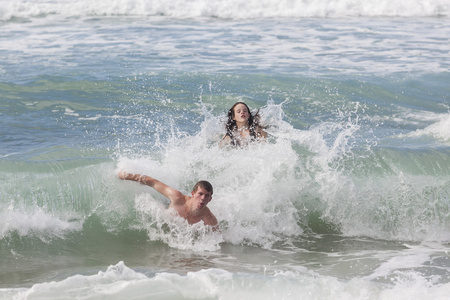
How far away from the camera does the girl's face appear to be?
9.09 metres

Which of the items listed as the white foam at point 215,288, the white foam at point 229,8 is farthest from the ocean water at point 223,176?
the white foam at point 229,8

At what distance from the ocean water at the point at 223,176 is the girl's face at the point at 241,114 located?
13.4 inches

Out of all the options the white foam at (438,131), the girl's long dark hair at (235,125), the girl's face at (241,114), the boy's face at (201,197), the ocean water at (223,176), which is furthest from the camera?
the white foam at (438,131)

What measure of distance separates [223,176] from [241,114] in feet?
4.93

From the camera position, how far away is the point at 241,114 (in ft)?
29.8

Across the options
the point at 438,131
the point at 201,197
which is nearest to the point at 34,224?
the point at 201,197

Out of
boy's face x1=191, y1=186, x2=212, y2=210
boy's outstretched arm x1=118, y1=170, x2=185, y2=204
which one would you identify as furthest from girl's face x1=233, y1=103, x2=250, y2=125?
boy's face x1=191, y1=186, x2=212, y2=210

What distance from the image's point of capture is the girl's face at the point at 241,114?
9.09 meters

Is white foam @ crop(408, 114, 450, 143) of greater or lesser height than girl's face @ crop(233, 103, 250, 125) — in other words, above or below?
below

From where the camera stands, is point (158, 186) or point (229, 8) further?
point (229, 8)

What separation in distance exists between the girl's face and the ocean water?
0.34 meters

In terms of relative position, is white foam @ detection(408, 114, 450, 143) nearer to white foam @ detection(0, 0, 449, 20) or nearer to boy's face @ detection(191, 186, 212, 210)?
boy's face @ detection(191, 186, 212, 210)

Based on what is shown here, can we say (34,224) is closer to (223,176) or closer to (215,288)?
(223,176)

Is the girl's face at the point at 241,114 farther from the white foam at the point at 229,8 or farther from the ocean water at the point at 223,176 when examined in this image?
the white foam at the point at 229,8
